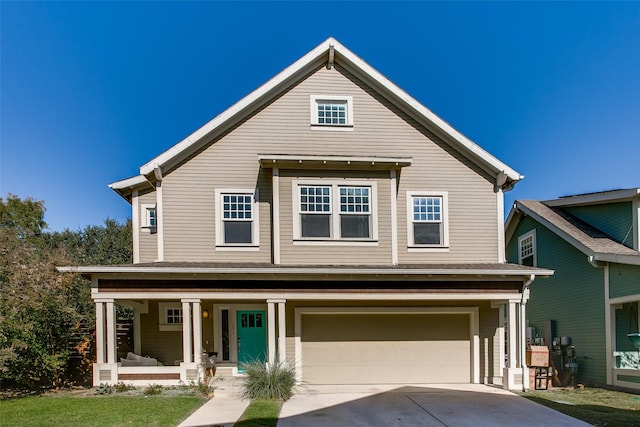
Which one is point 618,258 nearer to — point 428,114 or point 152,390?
point 428,114

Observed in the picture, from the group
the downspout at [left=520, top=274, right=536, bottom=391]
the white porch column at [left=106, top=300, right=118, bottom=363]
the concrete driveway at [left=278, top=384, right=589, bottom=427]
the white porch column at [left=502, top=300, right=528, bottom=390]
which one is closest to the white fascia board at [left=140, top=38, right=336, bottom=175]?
the white porch column at [left=106, top=300, right=118, bottom=363]

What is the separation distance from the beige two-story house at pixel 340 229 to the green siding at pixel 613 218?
3184mm

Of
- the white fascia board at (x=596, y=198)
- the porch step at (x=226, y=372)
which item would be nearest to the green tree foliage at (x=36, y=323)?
the porch step at (x=226, y=372)

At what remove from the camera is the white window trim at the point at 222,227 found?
485 inches

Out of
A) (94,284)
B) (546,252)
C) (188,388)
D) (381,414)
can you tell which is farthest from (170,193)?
(546,252)

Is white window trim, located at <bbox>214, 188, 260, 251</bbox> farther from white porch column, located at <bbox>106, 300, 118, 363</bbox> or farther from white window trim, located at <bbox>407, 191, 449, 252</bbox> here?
white window trim, located at <bbox>407, 191, 449, 252</bbox>

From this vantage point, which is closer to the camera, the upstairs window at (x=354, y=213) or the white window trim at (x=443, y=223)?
the upstairs window at (x=354, y=213)

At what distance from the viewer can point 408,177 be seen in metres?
13.0

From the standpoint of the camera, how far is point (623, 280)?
38.4ft

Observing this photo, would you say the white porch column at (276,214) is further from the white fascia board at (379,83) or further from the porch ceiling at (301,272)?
the white fascia board at (379,83)

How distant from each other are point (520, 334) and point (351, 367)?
14.6ft

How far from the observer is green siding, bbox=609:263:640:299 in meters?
11.2

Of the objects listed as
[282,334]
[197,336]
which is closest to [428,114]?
[282,334]

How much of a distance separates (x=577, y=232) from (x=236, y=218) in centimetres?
1009
